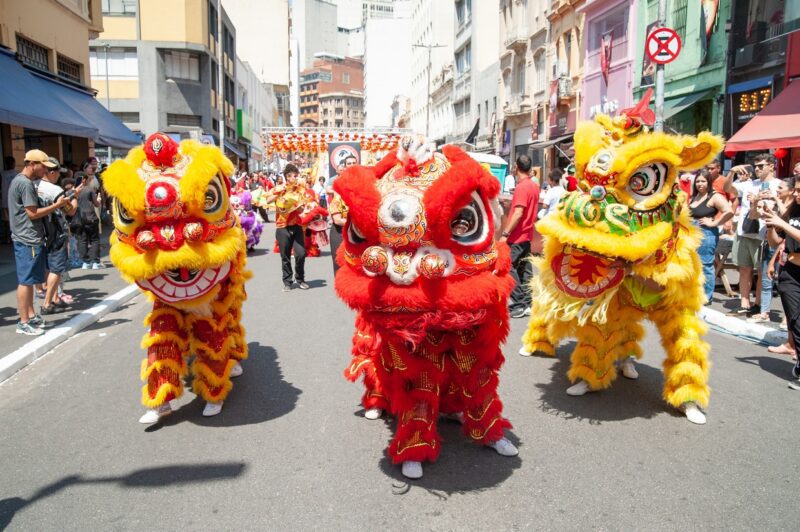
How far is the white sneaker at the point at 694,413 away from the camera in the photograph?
14.1 feet

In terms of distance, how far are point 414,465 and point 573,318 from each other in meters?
1.89

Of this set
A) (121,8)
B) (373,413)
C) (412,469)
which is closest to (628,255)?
(412,469)

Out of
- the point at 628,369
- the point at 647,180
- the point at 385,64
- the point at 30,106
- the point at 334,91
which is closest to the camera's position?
the point at 647,180

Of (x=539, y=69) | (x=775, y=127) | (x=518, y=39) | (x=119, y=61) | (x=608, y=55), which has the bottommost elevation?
(x=775, y=127)

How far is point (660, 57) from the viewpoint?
10922 millimetres

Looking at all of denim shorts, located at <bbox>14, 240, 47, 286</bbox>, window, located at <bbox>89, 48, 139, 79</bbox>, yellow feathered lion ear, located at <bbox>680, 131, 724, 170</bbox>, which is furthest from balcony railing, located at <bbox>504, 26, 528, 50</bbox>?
yellow feathered lion ear, located at <bbox>680, 131, 724, 170</bbox>

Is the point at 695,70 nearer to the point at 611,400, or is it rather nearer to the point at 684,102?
the point at 684,102

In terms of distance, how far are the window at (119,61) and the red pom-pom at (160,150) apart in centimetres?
3097

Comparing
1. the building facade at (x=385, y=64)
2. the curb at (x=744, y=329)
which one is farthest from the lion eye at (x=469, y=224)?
the building facade at (x=385, y=64)

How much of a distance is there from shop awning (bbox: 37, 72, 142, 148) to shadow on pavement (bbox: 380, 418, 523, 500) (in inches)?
561

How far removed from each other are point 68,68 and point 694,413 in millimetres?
19384

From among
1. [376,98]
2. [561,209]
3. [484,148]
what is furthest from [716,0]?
[376,98]

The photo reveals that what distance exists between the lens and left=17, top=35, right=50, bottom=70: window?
14.5 metres

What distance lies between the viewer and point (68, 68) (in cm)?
1777
